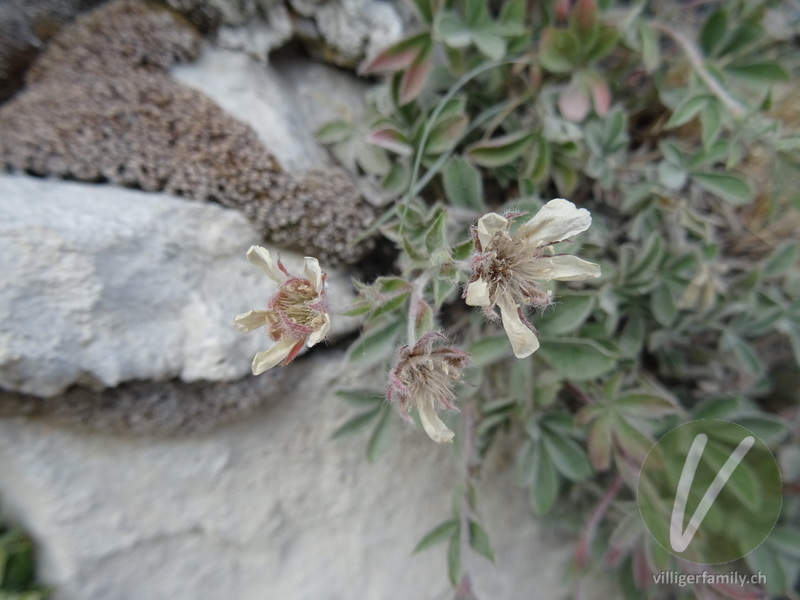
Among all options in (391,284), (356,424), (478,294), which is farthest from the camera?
(356,424)

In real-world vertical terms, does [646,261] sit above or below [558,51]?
below

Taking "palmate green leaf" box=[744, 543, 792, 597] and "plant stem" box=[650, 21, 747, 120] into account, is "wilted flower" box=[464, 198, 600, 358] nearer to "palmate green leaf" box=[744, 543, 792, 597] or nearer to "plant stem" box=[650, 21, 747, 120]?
"plant stem" box=[650, 21, 747, 120]

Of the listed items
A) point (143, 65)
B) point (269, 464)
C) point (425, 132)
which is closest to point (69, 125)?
point (143, 65)

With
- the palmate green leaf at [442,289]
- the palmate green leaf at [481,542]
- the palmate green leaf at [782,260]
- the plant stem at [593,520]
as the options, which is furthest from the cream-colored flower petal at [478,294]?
the palmate green leaf at [782,260]

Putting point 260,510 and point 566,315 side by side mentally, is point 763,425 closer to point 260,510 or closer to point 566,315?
point 566,315

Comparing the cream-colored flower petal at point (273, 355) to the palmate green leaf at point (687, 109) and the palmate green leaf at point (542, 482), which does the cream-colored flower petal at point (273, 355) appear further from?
the palmate green leaf at point (687, 109)

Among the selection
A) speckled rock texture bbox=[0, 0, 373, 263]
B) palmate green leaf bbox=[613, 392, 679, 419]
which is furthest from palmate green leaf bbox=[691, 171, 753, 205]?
speckled rock texture bbox=[0, 0, 373, 263]

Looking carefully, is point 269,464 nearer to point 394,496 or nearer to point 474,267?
point 394,496

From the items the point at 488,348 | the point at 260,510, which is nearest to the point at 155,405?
the point at 260,510
